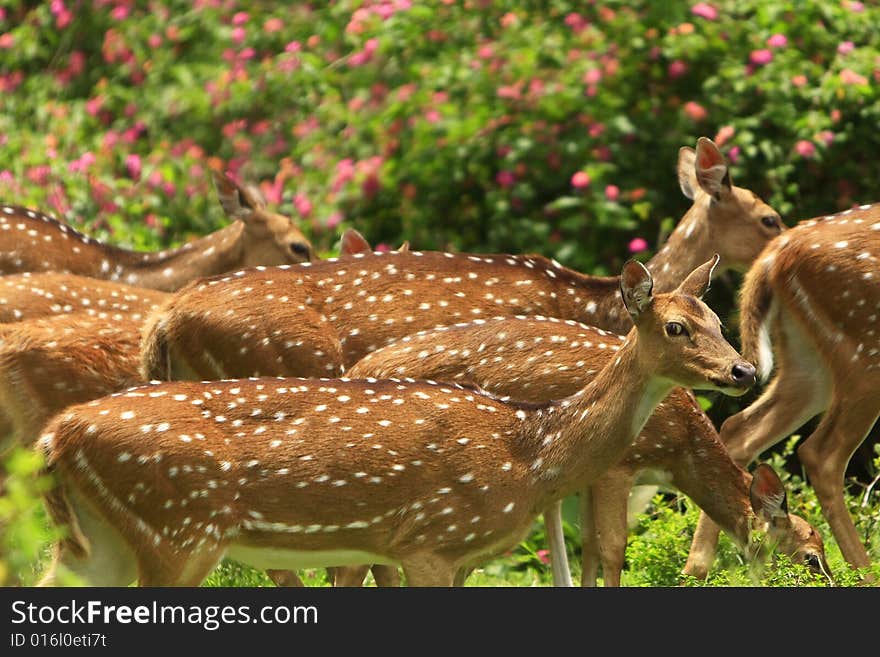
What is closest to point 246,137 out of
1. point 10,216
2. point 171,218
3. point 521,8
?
point 171,218

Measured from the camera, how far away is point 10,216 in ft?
32.4

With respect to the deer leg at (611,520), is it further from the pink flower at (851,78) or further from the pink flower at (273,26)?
the pink flower at (273,26)

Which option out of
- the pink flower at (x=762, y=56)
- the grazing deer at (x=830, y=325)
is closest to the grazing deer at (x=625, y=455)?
the grazing deer at (x=830, y=325)

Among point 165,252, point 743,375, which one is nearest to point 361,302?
point 743,375

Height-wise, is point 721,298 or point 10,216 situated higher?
point 10,216

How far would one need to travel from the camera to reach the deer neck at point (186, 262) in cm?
1004

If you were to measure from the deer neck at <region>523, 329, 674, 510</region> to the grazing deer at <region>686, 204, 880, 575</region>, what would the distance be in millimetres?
1342

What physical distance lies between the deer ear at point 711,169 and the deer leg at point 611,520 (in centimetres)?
221

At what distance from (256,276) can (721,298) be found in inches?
143

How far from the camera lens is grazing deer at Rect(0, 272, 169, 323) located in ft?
28.1

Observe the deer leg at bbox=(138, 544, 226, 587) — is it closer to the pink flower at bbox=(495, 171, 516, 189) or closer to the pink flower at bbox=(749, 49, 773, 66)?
the pink flower at bbox=(495, 171, 516, 189)

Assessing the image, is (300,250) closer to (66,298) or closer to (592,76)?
(66,298)

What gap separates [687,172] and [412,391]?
3.64 m
